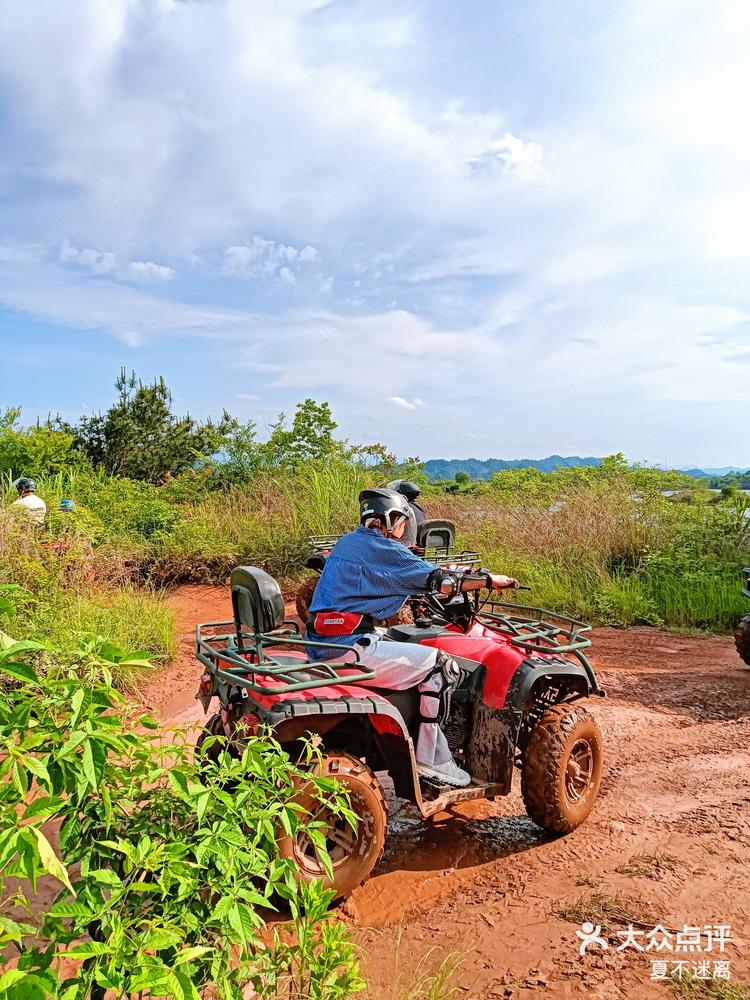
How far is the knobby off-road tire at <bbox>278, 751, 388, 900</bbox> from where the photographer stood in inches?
121

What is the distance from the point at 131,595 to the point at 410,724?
571 cm

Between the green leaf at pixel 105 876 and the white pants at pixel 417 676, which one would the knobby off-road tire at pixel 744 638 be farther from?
the green leaf at pixel 105 876

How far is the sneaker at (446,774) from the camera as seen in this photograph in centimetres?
364

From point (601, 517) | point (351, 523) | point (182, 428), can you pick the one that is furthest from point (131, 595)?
point (182, 428)

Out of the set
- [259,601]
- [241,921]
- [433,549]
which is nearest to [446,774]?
[259,601]

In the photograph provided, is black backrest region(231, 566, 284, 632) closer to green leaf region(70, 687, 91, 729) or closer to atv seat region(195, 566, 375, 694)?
atv seat region(195, 566, 375, 694)

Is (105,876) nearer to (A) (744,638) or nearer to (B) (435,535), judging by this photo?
(B) (435,535)

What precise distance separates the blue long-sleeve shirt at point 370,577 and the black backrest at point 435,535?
332 centimetres

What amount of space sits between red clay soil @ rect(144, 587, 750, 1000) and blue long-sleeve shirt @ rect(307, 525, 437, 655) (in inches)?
48.9

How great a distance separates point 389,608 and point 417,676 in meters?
0.42

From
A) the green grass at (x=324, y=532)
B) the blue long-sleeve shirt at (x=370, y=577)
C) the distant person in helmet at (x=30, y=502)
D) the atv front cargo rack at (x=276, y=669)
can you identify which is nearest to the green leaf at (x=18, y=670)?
the atv front cargo rack at (x=276, y=669)

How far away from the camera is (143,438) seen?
24641 mm

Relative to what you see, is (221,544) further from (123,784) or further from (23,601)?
(123,784)

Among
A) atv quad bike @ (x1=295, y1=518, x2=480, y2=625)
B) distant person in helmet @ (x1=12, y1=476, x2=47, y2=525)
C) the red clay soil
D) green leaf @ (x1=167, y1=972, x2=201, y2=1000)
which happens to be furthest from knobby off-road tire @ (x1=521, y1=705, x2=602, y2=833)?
distant person in helmet @ (x1=12, y1=476, x2=47, y2=525)
